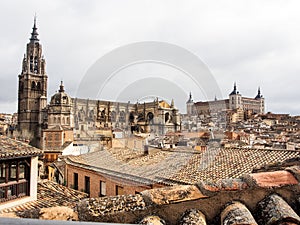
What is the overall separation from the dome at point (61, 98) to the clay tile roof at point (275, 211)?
59804mm

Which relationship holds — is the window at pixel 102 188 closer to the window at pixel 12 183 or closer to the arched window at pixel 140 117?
the window at pixel 12 183

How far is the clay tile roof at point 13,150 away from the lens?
8.33 metres

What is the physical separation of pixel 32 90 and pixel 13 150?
66899 mm

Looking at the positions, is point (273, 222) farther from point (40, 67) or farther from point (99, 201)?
point (40, 67)

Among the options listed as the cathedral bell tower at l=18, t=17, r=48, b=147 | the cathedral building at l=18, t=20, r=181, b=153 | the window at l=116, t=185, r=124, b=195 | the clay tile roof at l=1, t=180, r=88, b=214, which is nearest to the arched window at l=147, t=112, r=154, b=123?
the cathedral building at l=18, t=20, r=181, b=153

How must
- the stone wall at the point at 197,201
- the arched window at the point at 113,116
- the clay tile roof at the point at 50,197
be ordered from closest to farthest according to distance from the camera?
the stone wall at the point at 197,201, the clay tile roof at the point at 50,197, the arched window at the point at 113,116

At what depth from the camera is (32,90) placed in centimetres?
7025

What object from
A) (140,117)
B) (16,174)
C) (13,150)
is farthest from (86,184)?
(140,117)

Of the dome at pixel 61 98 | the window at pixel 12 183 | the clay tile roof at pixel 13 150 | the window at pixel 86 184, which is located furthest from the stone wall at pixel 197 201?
the dome at pixel 61 98

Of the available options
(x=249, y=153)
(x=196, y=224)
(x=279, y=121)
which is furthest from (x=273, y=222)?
(x=279, y=121)

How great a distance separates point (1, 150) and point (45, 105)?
64.6m

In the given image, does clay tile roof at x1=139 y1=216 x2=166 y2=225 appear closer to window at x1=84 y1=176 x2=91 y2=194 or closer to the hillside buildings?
the hillside buildings

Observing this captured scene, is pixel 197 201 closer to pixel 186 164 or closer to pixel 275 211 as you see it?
pixel 275 211

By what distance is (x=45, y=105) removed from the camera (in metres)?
69.2
